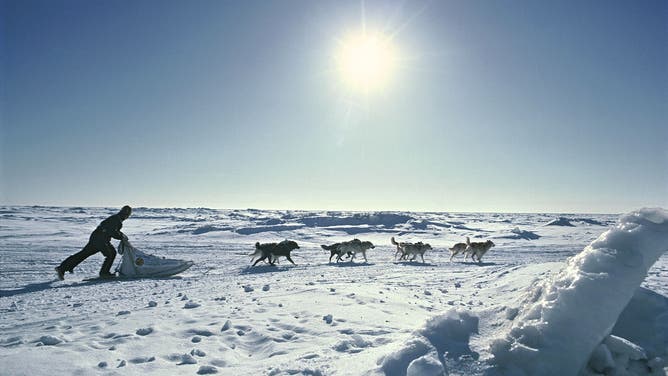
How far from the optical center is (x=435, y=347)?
3402 millimetres

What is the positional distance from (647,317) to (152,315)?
19.2 feet

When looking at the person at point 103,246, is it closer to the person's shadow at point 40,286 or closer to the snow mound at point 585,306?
the person's shadow at point 40,286

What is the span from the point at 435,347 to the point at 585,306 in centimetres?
132

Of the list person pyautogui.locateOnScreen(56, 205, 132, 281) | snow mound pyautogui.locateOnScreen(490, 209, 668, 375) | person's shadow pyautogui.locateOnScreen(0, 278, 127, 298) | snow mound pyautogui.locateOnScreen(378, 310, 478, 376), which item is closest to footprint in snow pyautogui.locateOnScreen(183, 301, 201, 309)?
snow mound pyautogui.locateOnScreen(378, 310, 478, 376)

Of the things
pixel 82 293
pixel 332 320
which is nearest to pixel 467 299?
pixel 332 320

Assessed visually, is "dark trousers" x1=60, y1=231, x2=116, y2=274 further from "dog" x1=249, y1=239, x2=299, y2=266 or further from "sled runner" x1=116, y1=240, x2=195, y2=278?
"dog" x1=249, y1=239, x2=299, y2=266

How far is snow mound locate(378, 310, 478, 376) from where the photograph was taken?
10.1 feet

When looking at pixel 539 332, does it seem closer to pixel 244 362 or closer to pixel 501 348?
pixel 501 348

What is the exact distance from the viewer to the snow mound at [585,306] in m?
3.15

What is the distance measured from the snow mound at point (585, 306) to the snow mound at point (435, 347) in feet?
1.10

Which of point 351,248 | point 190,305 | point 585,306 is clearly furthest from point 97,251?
point 585,306

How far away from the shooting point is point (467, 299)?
7.32 metres

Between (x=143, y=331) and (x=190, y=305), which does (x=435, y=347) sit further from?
(x=190, y=305)

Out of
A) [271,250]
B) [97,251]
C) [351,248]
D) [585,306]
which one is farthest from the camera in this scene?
[351,248]
